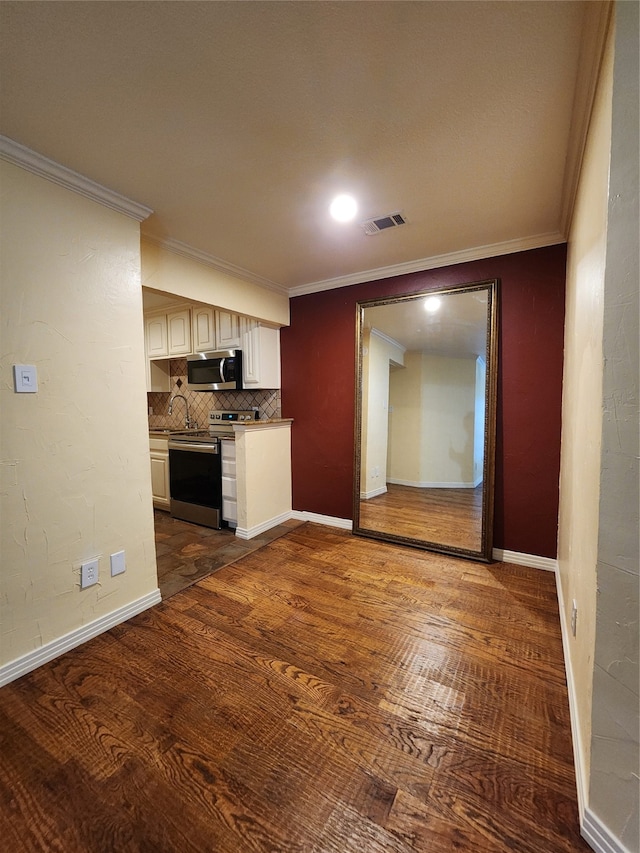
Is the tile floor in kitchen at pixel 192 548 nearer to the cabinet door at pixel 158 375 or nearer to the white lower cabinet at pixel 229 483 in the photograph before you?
the white lower cabinet at pixel 229 483

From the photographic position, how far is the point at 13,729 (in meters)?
→ 1.34

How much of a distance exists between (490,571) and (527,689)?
43.8 inches

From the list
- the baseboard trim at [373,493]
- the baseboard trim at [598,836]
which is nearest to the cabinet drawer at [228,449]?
the baseboard trim at [373,493]

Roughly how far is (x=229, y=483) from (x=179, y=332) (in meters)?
2.05

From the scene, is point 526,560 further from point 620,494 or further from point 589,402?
point 620,494

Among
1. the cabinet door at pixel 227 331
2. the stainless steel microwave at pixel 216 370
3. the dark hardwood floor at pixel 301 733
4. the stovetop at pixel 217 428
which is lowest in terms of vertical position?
the dark hardwood floor at pixel 301 733

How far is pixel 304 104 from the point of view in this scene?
4.37 feet

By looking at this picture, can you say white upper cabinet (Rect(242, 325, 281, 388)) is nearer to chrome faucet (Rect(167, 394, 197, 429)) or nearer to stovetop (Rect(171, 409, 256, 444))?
stovetop (Rect(171, 409, 256, 444))

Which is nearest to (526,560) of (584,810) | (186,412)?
(584,810)

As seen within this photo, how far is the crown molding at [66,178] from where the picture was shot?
1.51m

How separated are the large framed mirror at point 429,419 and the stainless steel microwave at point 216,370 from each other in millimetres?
1345

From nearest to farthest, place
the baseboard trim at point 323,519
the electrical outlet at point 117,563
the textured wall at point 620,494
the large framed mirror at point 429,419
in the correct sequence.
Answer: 1. the textured wall at point 620,494
2. the electrical outlet at point 117,563
3. the large framed mirror at point 429,419
4. the baseboard trim at point 323,519

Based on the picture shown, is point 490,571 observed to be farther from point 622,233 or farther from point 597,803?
point 622,233

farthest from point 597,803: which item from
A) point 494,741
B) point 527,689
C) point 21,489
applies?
point 21,489
